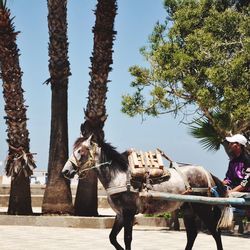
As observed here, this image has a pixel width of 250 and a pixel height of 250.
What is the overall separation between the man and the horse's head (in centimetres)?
203

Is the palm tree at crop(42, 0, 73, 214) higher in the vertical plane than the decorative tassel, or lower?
higher

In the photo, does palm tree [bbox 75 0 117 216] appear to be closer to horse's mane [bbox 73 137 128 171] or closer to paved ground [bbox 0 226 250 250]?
paved ground [bbox 0 226 250 250]

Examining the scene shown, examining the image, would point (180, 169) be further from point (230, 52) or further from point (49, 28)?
point (230, 52)

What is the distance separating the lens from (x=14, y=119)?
1862 centimetres

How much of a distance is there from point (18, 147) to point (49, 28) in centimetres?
375

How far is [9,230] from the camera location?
15.9 meters

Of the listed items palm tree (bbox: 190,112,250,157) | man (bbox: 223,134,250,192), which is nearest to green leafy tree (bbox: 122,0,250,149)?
palm tree (bbox: 190,112,250,157)

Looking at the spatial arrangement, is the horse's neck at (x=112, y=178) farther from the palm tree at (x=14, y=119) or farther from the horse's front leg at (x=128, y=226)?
the palm tree at (x=14, y=119)

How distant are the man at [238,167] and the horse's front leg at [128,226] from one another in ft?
5.09

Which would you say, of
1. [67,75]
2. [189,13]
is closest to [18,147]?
[67,75]

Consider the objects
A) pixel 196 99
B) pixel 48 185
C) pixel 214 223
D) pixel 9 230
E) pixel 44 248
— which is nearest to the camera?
pixel 214 223

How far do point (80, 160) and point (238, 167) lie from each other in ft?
7.87

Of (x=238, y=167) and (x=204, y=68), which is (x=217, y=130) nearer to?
(x=204, y=68)

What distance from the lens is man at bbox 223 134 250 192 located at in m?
8.91
